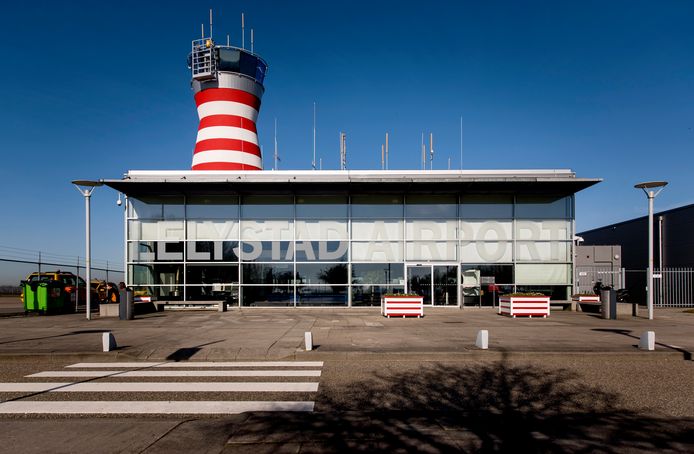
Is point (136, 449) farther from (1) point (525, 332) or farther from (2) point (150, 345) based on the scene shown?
(1) point (525, 332)

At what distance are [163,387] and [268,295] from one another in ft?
54.1

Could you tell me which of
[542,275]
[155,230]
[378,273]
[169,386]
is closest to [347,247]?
[378,273]

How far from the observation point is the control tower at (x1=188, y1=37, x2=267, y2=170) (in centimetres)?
3102

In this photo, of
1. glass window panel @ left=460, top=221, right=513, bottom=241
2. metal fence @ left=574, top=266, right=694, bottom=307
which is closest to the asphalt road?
glass window panel @ left=460, top=221, right=513, bottom=241

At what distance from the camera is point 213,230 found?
979 inches

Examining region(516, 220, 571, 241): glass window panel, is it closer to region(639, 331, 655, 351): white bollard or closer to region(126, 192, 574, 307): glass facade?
region(126, 192, 574, 307): glass facade

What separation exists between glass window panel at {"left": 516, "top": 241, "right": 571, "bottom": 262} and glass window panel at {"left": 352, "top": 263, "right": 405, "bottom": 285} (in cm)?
653

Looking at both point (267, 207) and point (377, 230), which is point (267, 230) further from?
point (377, 230)

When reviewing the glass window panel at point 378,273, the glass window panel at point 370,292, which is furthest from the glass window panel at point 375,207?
the glass window panel at point 370,292

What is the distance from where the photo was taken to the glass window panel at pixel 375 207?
25141mm

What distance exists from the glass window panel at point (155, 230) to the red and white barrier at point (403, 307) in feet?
40.1

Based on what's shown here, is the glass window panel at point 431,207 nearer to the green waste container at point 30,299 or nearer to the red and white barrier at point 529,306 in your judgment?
the red and white barrier at point 529,306

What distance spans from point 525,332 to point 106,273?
2752 centimetres

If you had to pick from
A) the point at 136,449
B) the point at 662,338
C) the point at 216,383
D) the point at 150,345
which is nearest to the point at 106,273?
the point at 150,345
